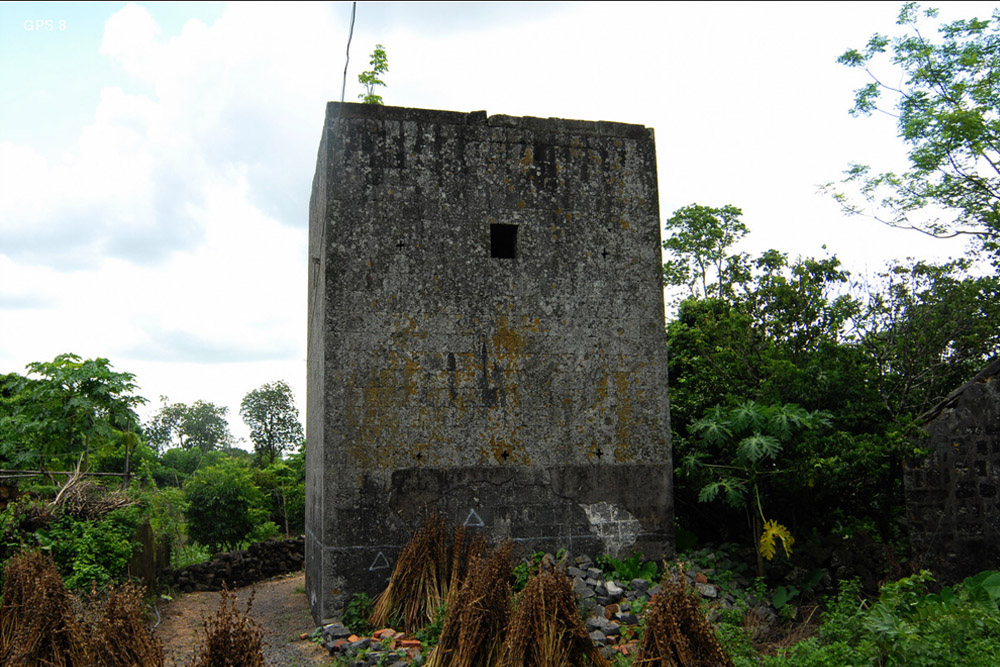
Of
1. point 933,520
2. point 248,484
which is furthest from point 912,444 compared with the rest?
point 248,484

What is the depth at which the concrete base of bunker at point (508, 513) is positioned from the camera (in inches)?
285

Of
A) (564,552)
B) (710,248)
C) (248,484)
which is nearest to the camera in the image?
(564,552)

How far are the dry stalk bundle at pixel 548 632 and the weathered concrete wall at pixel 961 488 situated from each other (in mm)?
4005

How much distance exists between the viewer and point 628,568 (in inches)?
300

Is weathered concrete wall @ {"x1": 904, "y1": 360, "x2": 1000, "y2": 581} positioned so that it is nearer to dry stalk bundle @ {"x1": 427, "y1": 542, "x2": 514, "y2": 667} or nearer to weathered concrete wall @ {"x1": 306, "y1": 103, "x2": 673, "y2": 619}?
weathered concrete wall @ {"x1": 306, "y1": 103, "x2": 673, "y2": 619}

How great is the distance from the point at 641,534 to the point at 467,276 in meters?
3.35

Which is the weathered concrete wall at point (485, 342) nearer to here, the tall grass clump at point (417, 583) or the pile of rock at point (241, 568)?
the tall grass clump at point (417, 583)

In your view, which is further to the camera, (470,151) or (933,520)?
(470,151)

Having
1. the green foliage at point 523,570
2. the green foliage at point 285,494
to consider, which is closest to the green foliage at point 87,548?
the green foliage at point 523,570

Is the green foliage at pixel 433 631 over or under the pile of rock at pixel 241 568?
over

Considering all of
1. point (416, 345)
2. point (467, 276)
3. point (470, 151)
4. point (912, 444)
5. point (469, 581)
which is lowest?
point (469, 581)

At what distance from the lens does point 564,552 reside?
7.51m

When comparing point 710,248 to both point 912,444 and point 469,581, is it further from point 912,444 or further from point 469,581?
point 469,581

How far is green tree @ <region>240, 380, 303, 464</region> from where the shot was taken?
29516 mm
